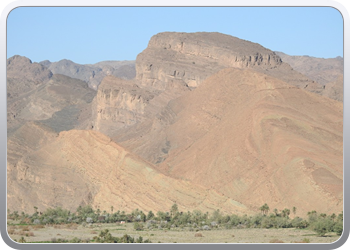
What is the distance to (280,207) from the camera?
6031cm

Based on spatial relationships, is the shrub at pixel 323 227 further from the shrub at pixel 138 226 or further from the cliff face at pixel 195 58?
the cliff face at pixel 195 58

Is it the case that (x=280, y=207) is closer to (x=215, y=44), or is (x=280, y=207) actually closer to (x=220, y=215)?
(x=220, y=215)

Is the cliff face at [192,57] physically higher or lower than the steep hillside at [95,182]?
higher

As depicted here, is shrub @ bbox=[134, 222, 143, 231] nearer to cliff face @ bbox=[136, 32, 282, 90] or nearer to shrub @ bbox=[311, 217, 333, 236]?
shrub @ bbox=[311, 217, 333, 236]

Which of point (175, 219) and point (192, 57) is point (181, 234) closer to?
point (175, 219)

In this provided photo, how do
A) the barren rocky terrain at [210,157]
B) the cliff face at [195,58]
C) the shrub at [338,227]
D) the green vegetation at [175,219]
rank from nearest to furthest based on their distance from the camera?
the shrub at [338,227]
the green vegetation at [175,219]
the barren rocky terrain at [210,157]
the cliff face at [195,58]

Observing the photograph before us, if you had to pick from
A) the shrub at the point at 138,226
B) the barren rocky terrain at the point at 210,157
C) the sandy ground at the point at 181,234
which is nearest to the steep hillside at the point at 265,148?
the barren rocky terrain at the point at 210,157

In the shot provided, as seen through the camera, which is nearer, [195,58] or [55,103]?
[195,58]

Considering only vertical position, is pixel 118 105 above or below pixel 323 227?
above

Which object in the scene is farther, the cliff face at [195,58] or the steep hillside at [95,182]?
the cliff face at [195,58]

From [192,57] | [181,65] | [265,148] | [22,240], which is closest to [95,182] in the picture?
[265,148]

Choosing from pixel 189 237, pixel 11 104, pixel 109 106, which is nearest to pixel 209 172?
pixel 189 237

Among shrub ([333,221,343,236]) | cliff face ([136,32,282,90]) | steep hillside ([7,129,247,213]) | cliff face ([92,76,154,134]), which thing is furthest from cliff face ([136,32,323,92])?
shrub ([333,221,343,236])

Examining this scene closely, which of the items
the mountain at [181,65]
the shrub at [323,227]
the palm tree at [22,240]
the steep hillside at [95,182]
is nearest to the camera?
the palm tree at [22,240]
